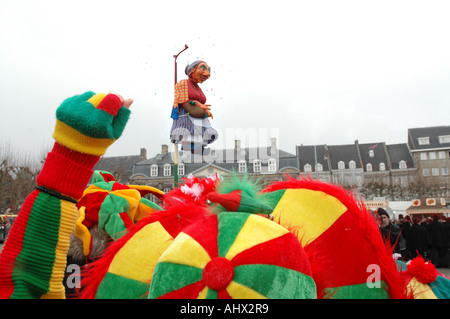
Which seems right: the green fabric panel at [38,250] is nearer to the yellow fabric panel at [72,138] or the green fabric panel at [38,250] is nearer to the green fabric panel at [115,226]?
the yellow fabric panel at [72,138]

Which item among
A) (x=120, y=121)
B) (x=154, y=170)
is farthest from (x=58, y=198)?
(x=154, y=170)

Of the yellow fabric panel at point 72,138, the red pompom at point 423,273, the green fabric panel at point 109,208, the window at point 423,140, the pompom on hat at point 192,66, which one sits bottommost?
the red pompom at point 423,273

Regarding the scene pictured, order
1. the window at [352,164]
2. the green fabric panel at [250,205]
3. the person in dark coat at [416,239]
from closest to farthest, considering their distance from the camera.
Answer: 1. the green fabric panel at [250,205]
2. the person in dark coat at [416,239]
3. the window at [352,164]

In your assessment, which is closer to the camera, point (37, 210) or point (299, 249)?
point (299, 249)

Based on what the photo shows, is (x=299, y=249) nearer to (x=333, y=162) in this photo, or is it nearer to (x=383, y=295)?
(x=383, y=295)

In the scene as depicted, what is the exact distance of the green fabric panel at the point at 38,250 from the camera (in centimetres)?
140

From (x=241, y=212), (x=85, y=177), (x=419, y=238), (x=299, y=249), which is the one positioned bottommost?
(x=419, y=238)

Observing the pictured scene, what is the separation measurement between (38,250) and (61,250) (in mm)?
92

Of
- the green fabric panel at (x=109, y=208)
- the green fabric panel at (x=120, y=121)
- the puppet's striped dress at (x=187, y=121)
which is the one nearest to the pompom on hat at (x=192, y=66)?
the puppet's striped dress at (x=187, y=121)

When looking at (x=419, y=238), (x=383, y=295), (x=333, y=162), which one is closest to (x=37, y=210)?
(x=383, y=295)

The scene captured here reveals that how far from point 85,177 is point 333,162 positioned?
149ft

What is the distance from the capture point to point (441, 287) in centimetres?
233

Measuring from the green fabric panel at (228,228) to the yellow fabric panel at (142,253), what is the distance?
51cm

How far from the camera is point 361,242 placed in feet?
5.82
